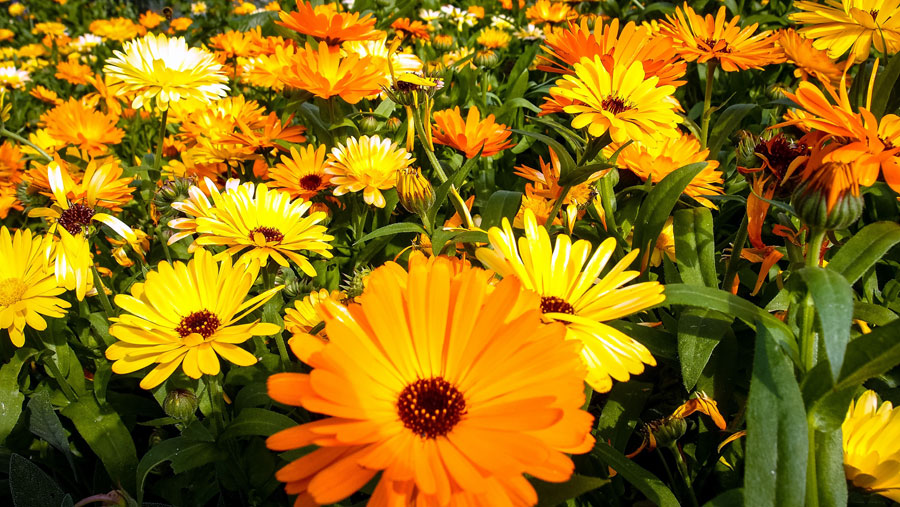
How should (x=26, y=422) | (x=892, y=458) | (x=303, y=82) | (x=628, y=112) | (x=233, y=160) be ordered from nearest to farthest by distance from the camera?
1. (x=892, y=458)
2. (x=628, y=112)
3. (x=26, y=422)
4. (x=303, y=82)
5. (x=233, y=160)

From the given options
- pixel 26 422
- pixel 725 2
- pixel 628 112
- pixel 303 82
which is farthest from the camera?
pixel 725 2

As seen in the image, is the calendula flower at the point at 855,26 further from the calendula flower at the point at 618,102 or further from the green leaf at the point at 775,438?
the green leaf at the point at 775,438

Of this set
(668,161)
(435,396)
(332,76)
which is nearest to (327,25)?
(332,76)

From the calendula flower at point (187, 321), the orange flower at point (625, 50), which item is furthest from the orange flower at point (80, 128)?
the orange flower at point (625, 50)

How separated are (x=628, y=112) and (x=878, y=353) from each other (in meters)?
0.56

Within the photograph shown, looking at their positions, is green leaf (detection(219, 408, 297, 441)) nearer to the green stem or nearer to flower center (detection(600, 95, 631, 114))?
flower center (detection(600, 95, 631, 114))

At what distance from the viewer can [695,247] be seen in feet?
3.50

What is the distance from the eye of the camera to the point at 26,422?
116cm

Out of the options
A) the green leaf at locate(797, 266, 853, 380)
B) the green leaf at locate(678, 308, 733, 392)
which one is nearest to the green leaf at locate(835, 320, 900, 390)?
the green leaf at locate(797, 266, 853, 380)

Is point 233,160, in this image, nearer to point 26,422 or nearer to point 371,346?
point 26,422

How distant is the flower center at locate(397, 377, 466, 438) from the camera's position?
660 mm

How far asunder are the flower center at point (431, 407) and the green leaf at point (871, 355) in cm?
45

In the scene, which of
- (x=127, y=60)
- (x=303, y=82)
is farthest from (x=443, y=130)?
(x=127, y=60)

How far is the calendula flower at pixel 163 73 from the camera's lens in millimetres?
1532
